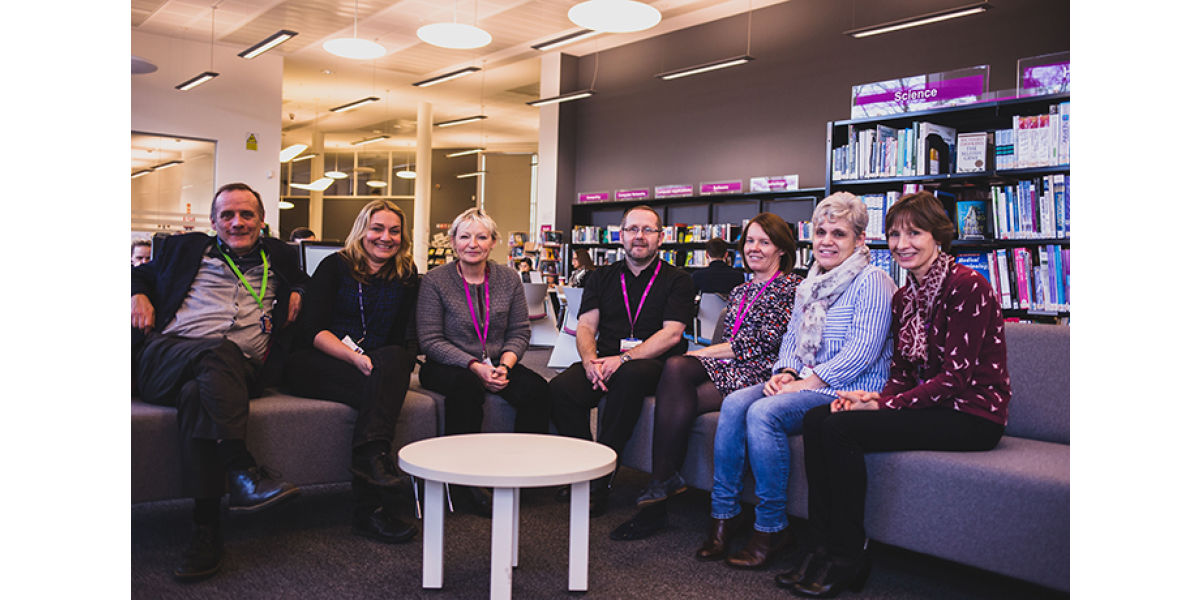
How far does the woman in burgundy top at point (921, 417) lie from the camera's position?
240 centimetres

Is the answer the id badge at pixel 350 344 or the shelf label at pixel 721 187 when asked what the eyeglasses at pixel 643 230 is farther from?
the shelf label at pixel 721 187

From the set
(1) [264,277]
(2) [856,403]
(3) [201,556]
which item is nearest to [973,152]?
(2) [856,403]

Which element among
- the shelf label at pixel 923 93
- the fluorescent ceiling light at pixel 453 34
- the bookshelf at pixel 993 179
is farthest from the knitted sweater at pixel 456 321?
the fluorescent ceiling light at pixel 453 34

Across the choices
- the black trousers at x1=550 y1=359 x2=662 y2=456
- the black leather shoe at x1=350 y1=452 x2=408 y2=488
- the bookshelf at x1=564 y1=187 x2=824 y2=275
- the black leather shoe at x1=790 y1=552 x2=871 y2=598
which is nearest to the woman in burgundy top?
the black leather shoe at x1=790 y1=552 x2=871 y2=598

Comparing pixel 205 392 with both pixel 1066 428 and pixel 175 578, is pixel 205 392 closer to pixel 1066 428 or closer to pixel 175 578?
pixel 175 578

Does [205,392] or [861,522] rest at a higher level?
[205,392]

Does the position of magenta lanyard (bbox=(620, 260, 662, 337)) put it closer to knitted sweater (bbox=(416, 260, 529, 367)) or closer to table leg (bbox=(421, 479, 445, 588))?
knitted sweater (bbox=(416, 260, 529, 367))

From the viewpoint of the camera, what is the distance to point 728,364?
320 centimetres

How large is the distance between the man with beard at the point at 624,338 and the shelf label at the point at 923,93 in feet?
6.94

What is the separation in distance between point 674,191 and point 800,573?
8.14 metres

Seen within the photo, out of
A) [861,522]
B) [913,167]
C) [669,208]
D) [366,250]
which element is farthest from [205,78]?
[861,522]

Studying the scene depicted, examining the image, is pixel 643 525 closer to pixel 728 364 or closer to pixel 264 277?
pixel 728 364

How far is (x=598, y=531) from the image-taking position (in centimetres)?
297

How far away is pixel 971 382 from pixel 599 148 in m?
9.57
